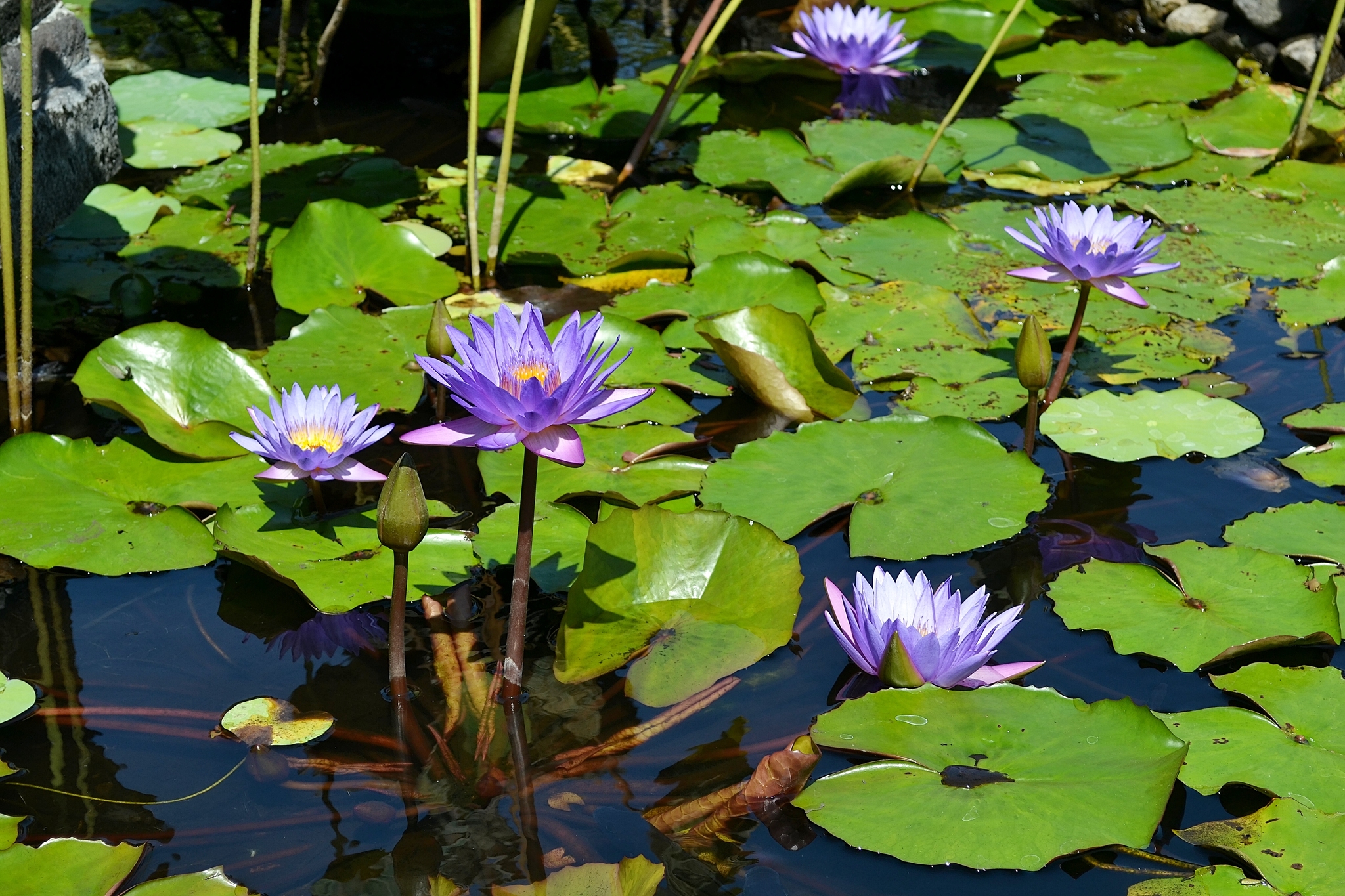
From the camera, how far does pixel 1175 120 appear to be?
4.69 m

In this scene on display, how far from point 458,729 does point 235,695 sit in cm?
45

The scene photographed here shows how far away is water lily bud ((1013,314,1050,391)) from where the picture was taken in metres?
2.44

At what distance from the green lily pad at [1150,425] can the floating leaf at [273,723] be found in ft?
6.32

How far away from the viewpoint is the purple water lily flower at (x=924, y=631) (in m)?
1.85

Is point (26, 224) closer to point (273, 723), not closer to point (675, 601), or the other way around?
point (273, 723)

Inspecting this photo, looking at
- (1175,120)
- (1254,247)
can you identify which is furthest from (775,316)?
(1175,120)

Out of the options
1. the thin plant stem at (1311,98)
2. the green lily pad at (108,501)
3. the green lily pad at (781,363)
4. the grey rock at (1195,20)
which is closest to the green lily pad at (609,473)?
the green lily pad at (781,363)

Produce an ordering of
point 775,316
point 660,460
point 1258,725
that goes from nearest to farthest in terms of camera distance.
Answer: point 1258,725 → point 660,460 → point 775,316

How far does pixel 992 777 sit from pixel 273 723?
1273 mm

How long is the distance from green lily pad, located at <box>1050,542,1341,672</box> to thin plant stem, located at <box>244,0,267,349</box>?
252 centimetres

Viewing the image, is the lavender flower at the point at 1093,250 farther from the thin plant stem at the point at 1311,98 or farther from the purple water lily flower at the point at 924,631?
the thin plant stem at the point at 1311,98

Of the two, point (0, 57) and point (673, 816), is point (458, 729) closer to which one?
point (673, 816)

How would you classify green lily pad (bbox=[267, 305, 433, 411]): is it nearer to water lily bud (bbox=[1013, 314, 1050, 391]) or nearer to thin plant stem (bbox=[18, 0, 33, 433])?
thin plant stem (bbox=[18, 0, 33, 433])

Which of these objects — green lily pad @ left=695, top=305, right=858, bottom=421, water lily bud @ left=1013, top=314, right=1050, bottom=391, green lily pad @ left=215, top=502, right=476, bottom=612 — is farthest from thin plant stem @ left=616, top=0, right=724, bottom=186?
green lily pad @ left=215, top=502, right=476, bottom=612
